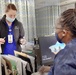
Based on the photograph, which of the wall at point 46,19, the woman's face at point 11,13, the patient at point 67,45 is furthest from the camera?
the wall at point 46,19

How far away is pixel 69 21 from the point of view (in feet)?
3.01

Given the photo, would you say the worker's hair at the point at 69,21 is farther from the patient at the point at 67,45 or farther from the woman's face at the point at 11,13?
the woman's face at the point at 11,13

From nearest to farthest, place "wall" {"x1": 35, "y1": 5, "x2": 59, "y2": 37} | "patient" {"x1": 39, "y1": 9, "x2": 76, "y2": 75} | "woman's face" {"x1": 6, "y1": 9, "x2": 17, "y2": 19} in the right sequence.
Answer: "patient" {"x1": 39, "y1": 9, "x2": 76, "y2": 75} → "woman's face" {"x1": 6, "y1": 9, "x2": 17, "y2": 19} → "wall" {"x1": 35, "y1": 5, "x2": 59, "y2": 37}

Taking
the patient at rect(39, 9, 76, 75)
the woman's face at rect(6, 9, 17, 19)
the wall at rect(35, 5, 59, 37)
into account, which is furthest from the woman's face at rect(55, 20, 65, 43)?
the wall at rect(35, 5, 59, 37)

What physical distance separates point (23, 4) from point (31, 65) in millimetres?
2081

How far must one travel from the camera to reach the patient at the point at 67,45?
0.85m

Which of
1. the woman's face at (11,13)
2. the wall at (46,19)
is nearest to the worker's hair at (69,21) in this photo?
the woman's face at (11,13)

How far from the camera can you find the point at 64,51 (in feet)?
2.96

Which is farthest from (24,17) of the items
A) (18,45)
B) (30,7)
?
(18,45)

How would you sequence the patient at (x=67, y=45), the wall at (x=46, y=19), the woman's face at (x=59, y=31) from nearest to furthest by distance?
the patient at (x=67, y=45), the woman's face at (x=59, y=31), the wall at (x=46, y=19)

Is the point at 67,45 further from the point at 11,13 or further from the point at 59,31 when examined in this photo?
the point at 11,13

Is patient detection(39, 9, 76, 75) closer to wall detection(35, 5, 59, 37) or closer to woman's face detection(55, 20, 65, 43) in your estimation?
woman's face detection(55, 20, 65, 43)

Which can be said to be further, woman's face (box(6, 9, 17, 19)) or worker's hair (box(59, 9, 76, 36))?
woman's face (box(6, 9, 17, 19))

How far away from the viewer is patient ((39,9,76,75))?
85 centimetres
